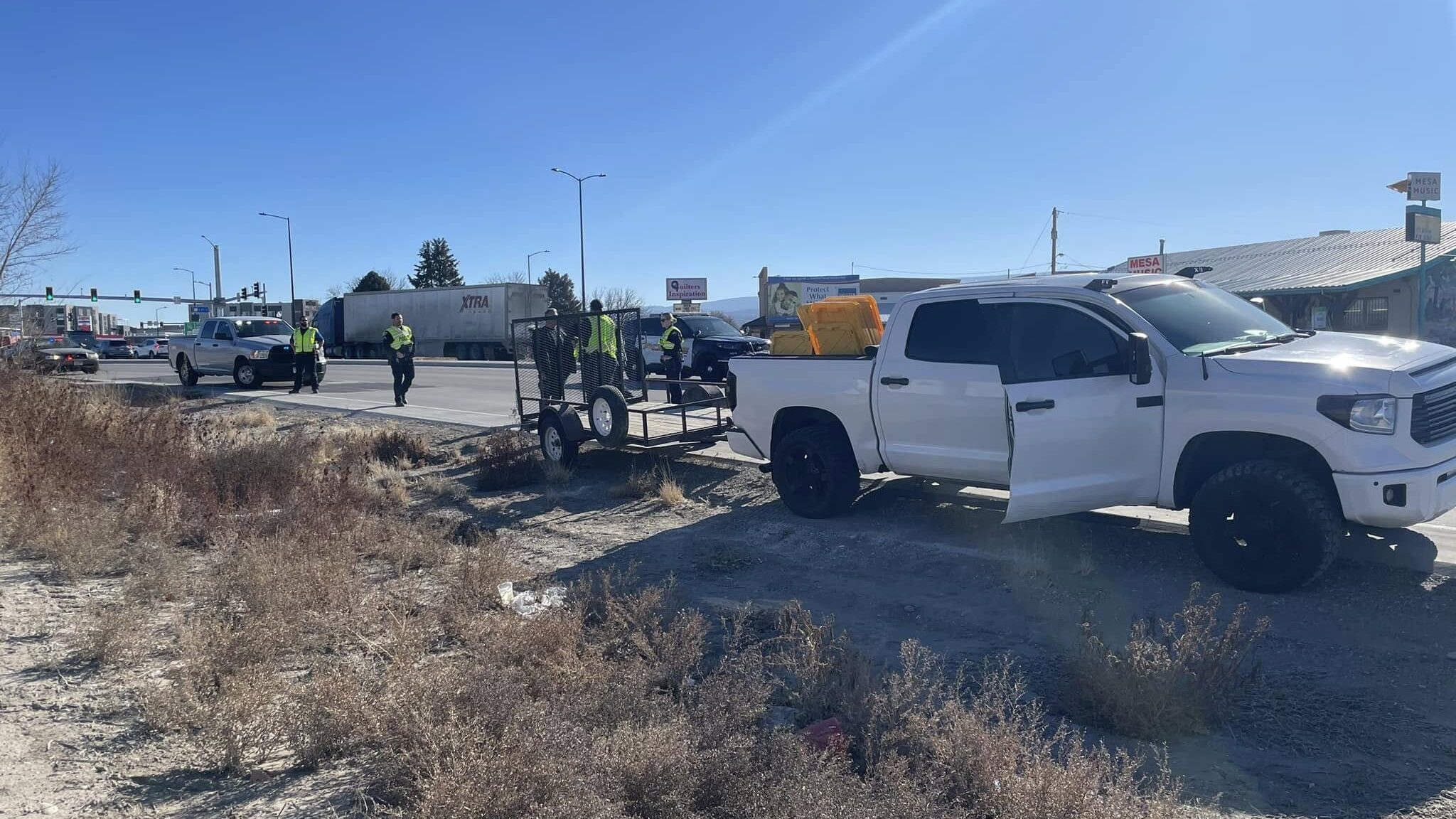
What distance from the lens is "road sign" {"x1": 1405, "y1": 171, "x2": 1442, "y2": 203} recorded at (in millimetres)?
17981

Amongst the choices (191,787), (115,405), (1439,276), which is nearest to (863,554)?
(191,787)

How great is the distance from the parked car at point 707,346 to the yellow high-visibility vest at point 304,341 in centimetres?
785

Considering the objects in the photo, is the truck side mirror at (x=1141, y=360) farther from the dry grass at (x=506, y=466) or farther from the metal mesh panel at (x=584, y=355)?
the dry grass at (x=506, y=466)

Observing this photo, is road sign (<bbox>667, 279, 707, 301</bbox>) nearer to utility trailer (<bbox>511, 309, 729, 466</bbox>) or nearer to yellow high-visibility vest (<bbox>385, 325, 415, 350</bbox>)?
yellow high-visibility vest (<bbox>385, 325, 415, 350</bbox>)

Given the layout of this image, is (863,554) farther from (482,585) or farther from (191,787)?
(191,787)

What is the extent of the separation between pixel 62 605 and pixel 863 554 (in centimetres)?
524

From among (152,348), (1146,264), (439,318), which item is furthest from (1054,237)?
(152,348)

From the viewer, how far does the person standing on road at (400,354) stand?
19391 mm

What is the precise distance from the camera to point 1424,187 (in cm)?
1808

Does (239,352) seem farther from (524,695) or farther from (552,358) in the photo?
(524,695)

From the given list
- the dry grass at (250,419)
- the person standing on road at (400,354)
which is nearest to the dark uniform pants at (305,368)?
the dry grass at (250,419)

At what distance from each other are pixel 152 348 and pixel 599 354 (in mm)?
60841

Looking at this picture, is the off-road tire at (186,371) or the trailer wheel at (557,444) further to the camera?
the off-road tire at (186,371)

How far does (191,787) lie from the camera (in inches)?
152
